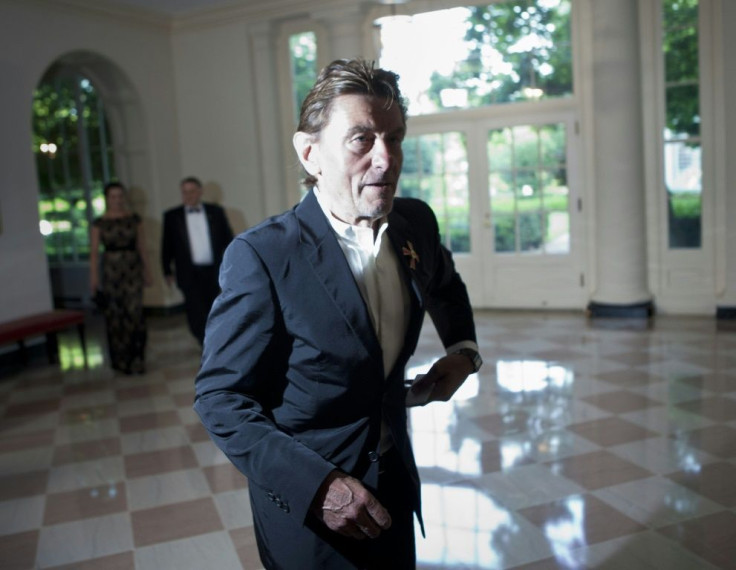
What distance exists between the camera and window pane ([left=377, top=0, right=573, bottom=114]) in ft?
27.0

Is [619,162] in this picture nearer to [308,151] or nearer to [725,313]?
[725,313]

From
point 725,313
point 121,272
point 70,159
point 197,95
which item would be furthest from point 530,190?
point 70,159

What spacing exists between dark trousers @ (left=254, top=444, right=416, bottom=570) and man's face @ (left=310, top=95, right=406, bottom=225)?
1.82ft

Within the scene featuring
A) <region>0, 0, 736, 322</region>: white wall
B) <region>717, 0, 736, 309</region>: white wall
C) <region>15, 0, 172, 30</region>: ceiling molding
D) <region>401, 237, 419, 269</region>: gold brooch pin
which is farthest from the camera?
<region>0, 0, 736, 322</region>: white wall

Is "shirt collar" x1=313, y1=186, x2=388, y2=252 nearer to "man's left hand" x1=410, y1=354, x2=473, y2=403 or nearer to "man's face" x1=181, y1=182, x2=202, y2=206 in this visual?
"man's left hand" x1=410, y1=354, x2=473, y2=403

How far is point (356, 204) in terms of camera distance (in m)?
1.49

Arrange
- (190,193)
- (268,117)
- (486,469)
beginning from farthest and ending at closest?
(268,117), (190,193), (486,469)

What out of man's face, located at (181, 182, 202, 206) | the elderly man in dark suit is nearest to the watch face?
the elderly man in dark suit

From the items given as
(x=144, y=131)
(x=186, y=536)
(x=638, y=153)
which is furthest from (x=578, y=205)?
(x=186, y=536)

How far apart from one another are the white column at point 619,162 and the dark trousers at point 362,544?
6.69 meters

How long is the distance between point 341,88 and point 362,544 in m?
0.93

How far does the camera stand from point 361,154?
145cm

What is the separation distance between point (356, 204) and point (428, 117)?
769 centimetres

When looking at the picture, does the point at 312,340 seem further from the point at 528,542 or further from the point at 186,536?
the point at 186,536
